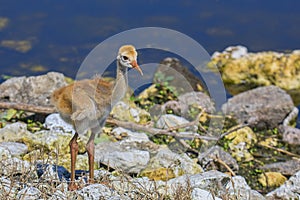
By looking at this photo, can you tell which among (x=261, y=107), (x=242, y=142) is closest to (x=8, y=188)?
(x=242, y=142)

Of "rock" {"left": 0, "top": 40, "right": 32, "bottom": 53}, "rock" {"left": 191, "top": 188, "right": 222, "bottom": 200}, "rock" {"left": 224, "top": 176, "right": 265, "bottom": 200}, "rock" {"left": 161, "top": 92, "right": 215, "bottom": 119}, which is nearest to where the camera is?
"rock" {"left": 191, "top": 188, "right": 222, "bottom": 200}

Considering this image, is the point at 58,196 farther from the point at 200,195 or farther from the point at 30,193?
the point at 200,195

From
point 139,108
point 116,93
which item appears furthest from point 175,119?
→ point 116,93

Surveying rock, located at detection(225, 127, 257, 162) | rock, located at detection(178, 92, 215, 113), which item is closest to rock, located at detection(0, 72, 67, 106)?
rock, located at detection(178, 92, 215, 113)

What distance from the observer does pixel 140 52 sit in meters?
5.98

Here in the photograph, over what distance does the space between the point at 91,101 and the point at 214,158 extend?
4.72 ft

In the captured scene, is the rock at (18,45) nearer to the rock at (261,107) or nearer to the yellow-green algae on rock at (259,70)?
the yellow-green algae on rock at (259,70)

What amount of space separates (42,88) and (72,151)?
1.83 metres

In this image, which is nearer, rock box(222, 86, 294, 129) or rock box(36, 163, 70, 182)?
rock box(36, 163, 70, 182)

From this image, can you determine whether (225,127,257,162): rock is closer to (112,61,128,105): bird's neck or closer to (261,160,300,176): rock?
(261,160,300,176): rock

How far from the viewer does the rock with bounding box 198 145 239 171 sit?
498 cm

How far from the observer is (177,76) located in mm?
6375

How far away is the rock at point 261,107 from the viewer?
19.3ft

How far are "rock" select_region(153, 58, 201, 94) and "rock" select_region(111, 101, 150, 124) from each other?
594 mm
